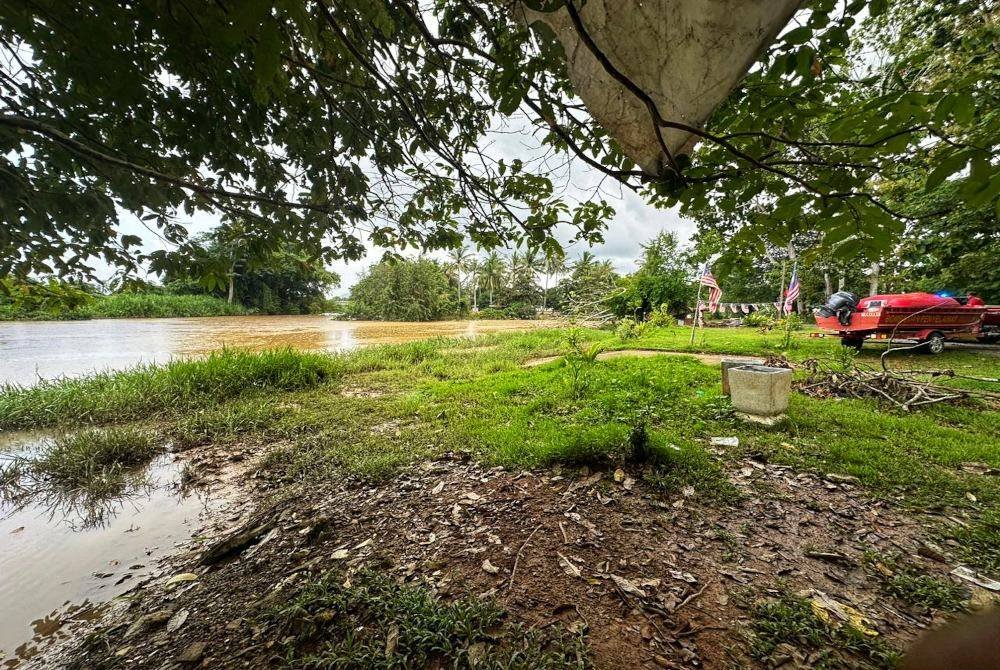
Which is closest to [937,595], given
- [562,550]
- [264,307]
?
[562,550]

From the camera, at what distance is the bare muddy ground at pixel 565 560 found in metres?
1.56

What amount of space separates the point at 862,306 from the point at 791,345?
213 centimetres

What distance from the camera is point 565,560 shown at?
1975 mm

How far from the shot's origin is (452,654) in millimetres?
1461

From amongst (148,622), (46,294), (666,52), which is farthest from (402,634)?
(46,294)

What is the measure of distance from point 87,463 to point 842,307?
13.5 m

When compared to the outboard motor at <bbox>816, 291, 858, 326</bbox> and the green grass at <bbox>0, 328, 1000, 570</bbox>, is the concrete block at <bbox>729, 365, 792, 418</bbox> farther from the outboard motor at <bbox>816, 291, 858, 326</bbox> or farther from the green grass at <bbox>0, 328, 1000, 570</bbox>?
the outboard motor at <bbox>816, 291, 858, 326</bbox>

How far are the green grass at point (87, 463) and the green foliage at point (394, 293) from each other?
Answer: 25718 millimetres

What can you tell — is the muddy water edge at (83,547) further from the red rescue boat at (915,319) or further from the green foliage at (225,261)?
the red rescue boat at (915,319)

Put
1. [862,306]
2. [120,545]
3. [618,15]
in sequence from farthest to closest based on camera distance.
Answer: [862,306], [120,545], [618,15]

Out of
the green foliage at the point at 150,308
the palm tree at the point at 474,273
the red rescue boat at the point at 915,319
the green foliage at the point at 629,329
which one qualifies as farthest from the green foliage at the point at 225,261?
the palm tree at the point at 474,273

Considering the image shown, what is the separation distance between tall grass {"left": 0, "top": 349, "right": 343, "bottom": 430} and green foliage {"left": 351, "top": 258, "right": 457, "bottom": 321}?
22.7 m

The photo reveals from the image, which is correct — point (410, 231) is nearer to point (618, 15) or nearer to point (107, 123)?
point (107, 123)

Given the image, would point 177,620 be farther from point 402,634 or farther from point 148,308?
point 148,308
